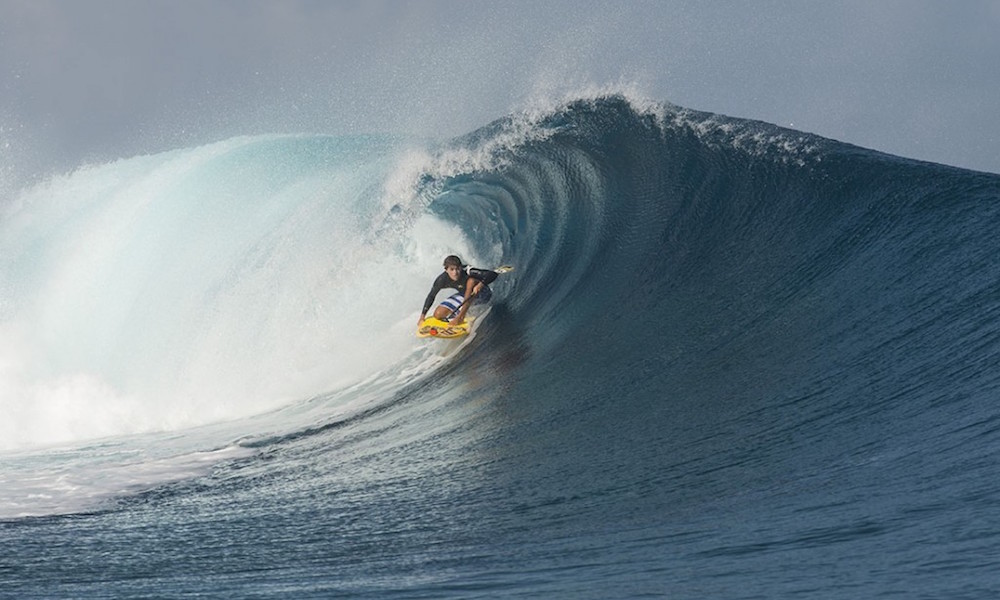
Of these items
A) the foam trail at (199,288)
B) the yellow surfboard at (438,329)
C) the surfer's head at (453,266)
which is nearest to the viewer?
the surfer's head at (453,266)

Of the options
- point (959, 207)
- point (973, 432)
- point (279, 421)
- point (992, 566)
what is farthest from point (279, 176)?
point (992, 566)

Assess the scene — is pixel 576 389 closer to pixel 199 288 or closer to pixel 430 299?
pixel 430 299

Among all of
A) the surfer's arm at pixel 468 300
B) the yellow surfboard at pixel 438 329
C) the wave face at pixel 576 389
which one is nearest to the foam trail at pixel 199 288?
the wave face at pixel 576 389

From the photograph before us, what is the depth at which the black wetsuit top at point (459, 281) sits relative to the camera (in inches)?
431

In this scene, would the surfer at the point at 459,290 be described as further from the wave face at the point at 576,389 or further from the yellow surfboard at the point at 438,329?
the wave face at the point at 576,389

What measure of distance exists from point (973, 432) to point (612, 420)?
240 centimetres

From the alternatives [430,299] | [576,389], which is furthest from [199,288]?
[576,389]

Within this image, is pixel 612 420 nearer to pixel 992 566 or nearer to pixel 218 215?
pixel 992 566

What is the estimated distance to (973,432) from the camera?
508 centimetres

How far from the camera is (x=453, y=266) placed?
10867mm

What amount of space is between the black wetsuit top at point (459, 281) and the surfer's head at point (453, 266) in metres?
0.05

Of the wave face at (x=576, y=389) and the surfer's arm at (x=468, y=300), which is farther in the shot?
the surfer's arm at (x=468, y=300)

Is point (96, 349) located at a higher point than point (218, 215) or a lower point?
lower

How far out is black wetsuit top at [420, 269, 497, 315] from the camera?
1095 cm
